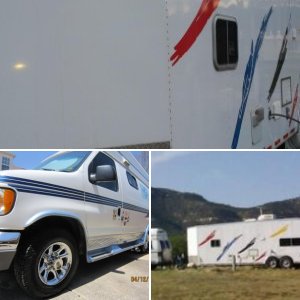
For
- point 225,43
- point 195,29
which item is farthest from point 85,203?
point 225,43

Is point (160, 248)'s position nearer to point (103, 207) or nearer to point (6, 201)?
point (103, 207)

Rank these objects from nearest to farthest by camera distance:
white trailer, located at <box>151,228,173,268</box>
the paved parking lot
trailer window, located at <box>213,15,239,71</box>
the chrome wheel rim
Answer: the chrome wheel rim < the paved parking lot < white trailer, located at <box>151,228,173,268</box> < trailer window, located at <box>213,15,239,71</box>

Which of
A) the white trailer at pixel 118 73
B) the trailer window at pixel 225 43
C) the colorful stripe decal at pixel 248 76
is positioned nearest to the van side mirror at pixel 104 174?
the white trailer at pixel 118 73

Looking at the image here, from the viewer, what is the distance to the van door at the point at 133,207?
8.32 ft

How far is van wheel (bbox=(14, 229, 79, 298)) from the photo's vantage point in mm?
2211

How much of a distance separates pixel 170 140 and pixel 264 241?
2.61 feet

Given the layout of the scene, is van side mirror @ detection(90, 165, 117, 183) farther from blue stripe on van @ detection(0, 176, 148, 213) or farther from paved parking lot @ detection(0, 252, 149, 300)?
paved parking lot @ detection(0, 252, 149, 300)

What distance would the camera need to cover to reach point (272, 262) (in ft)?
8.34

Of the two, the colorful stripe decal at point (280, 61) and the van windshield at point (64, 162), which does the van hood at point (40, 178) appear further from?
the colorful stripe decal at point (280, 61)

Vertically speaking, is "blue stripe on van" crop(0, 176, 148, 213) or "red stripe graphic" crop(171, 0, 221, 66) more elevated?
"red stripe graphic" crop(171, 0, 221, 66)

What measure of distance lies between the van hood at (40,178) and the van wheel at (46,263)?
0.22 meters

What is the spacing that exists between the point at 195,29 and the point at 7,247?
1.88m

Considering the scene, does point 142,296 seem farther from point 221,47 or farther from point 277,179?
point 221,47

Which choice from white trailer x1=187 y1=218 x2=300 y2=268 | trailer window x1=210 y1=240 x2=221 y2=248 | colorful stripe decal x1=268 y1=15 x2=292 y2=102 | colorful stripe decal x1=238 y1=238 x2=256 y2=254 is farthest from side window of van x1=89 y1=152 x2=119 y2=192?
colorful stripe decal x1=268 y1=15 x2=292 y2=102
